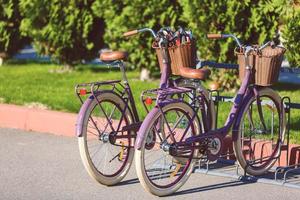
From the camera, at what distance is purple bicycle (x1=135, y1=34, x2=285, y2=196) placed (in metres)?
5.91

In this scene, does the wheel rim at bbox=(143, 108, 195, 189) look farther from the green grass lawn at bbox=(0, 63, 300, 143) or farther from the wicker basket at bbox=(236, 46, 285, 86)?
the green grass lawn at bbox=(0, 63, 300, 143)

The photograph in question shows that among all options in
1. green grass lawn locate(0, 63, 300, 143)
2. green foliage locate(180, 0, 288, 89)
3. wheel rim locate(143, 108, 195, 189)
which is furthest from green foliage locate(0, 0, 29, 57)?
wheel rim locate(143, 108, 195, 189)

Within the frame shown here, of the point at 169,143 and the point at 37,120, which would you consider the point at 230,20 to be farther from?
the point at 169,143

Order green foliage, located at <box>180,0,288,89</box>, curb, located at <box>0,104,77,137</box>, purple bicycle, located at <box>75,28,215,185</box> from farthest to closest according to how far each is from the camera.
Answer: green foliage, located at <box>180,0,288,89</box> < curb, located at <box>0,104,77,137</box> < purple bicycle, located at <box>75,28,215,185</box>

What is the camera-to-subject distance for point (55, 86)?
36.8ft

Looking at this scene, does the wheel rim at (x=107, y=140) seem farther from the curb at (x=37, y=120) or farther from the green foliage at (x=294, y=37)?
the green foliage at (x=294, y=37)

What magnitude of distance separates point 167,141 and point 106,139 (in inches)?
18.6

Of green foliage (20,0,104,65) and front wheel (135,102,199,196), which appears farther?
green foliage (20,0,104,65)

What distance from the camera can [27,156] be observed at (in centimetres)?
752

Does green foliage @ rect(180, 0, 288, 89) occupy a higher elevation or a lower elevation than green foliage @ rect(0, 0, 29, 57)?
higher

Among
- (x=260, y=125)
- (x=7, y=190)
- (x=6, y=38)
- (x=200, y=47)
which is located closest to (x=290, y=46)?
(x=200, y=47)

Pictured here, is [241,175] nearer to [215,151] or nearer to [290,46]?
[215,151]

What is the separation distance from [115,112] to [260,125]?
4.08 feet

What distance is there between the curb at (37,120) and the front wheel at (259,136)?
6.87 feet
